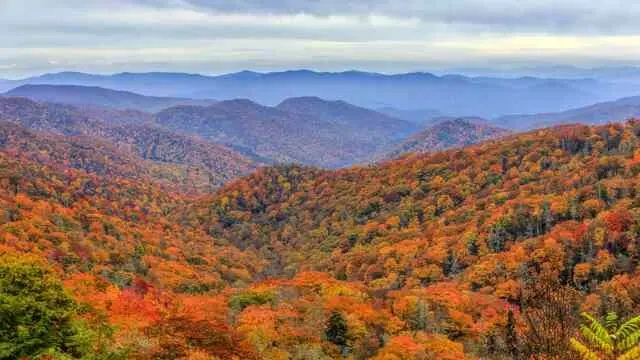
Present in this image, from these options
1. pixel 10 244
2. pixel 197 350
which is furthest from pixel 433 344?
pixel 10 244

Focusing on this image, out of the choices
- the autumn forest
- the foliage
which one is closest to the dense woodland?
the foliage

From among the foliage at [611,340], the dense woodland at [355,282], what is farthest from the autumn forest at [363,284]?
the dense woodland at [355,282]

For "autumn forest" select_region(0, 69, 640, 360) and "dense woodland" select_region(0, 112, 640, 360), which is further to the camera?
"dense woodland" select_region(0, 112, 640, 360)

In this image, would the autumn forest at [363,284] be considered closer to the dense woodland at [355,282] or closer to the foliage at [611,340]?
the foliage at [611,340]

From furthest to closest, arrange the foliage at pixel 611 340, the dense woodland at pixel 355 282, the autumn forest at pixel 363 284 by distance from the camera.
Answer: the dense woodland at pixel 355 282
the autumn forest at pixel 363 284
the foliage at pixel 611 340

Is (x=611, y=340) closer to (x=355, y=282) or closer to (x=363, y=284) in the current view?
(x=355, y=282)

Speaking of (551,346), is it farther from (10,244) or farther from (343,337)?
(10,244)

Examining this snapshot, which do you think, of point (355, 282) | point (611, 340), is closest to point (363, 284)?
point (355, 282)

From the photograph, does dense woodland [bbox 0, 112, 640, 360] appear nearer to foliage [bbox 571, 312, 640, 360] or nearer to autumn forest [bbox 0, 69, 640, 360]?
foliage [bbox 571, 312, 640, 360]
